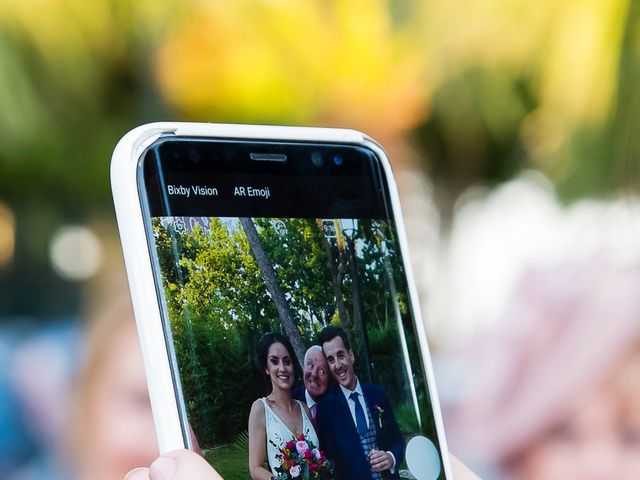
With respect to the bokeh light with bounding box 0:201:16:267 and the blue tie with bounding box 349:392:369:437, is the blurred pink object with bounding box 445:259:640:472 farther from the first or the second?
the bokeh light with bounding box 0:201:16:267

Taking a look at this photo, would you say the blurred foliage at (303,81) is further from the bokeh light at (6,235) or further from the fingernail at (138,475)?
the fingernail at (138,475)

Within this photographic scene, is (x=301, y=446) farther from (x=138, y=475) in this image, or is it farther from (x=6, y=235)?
(x=6, y=235)

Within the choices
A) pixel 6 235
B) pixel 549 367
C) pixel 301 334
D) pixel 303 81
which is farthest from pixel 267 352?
pixel 6 235

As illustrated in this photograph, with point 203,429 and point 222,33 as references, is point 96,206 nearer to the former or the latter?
point 222,33

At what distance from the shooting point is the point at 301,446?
36 centimetres

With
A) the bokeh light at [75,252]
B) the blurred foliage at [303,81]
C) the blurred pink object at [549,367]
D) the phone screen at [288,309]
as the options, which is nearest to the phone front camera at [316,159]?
the phone screen at [288,309]

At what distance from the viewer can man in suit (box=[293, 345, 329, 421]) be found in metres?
0.36

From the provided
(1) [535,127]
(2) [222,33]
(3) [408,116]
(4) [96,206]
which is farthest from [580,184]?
(4) [96,206]

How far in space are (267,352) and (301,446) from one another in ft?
0.15

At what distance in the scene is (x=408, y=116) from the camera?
1.92 metres

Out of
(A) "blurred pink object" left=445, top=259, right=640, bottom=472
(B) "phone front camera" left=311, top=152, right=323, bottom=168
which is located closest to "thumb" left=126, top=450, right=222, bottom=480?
(B) "phone front camera" left=311, top=152, right=323, bottom=168

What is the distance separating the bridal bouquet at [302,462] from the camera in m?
0.35

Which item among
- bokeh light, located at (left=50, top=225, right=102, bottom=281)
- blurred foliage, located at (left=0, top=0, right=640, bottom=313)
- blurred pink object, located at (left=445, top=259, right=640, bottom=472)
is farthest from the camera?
bokeh light, located at (left=50, top=225, right=102, bottom=281)

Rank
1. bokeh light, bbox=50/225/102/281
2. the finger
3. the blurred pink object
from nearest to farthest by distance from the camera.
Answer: the finger
the blurred pink object
bokeh light, bbox=50/225/102/281
